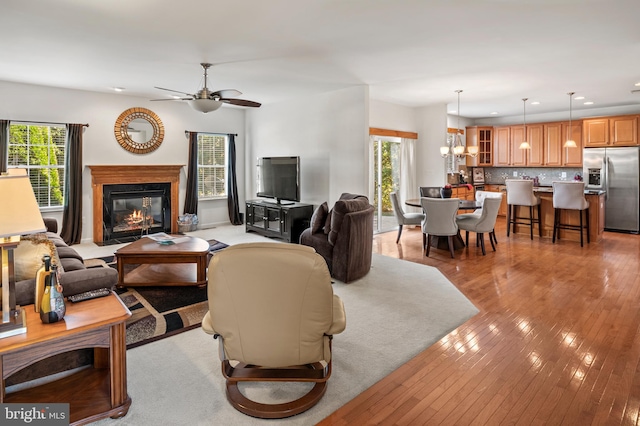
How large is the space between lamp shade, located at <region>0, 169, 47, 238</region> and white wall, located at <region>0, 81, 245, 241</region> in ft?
17.8

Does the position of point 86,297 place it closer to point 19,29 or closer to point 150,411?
point 150,411

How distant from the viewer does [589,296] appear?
4.11 meters

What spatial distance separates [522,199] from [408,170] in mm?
2332

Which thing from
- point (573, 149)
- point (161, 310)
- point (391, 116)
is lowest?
point (161, 310)

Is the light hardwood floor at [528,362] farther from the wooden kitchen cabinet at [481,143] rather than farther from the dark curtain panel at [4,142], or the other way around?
the dark curtain panel at [4,142]

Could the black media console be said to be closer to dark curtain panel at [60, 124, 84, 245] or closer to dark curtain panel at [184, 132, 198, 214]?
dark curtain panel at [184, 132, 198, 214]

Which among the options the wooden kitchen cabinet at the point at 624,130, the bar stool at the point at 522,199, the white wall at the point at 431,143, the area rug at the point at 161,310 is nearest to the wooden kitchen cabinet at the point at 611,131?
the wooden kitchen cabinet at the point at 624,130

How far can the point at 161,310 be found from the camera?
370cm

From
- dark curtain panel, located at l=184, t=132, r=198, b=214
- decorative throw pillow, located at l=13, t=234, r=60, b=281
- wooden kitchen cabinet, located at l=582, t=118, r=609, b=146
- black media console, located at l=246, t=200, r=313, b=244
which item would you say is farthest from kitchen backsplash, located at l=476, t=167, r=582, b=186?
decorative throw pillow, located at l=13, t=234, r=60, b=281

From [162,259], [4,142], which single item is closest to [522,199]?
[162,259]

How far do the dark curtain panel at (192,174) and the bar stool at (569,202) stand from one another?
6.74 m

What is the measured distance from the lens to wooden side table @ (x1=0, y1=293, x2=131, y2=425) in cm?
185

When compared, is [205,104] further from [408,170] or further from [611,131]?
[611,131]

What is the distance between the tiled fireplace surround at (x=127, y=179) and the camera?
6.87 m
